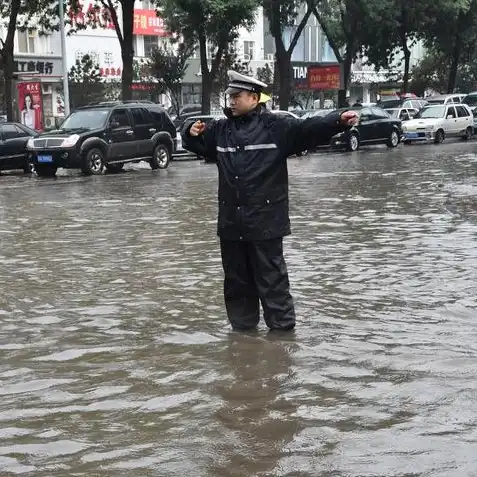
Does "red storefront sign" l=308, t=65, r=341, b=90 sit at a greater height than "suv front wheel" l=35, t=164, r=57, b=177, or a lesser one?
greater

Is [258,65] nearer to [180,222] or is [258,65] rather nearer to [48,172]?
[48,172]

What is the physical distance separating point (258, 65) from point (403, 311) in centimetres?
6355

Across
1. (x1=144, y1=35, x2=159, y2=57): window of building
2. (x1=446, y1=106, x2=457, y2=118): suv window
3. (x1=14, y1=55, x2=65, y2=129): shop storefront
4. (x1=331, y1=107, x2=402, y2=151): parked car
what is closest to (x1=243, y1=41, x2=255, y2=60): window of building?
(x1=144, y1=35, x2=159, y2=57): window of building

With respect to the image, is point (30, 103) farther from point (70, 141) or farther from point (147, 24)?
point (147, 24)

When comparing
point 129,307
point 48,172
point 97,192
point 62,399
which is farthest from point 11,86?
point 62,399

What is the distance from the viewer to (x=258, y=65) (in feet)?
227

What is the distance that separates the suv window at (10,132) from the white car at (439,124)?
16.9m

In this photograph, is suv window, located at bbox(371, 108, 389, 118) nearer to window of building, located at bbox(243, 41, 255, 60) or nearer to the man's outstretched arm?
the man's outstretched arm

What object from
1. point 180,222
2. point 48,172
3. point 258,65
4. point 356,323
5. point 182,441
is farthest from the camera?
point 258,65

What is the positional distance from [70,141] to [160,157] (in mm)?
3506

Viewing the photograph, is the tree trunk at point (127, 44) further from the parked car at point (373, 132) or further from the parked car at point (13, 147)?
the parked car at point (373, 132)

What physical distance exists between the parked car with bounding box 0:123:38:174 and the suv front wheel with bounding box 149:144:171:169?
3.19m

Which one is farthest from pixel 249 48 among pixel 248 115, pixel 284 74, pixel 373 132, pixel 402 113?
pixel 248 115

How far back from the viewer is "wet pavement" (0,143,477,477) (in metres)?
4.27
